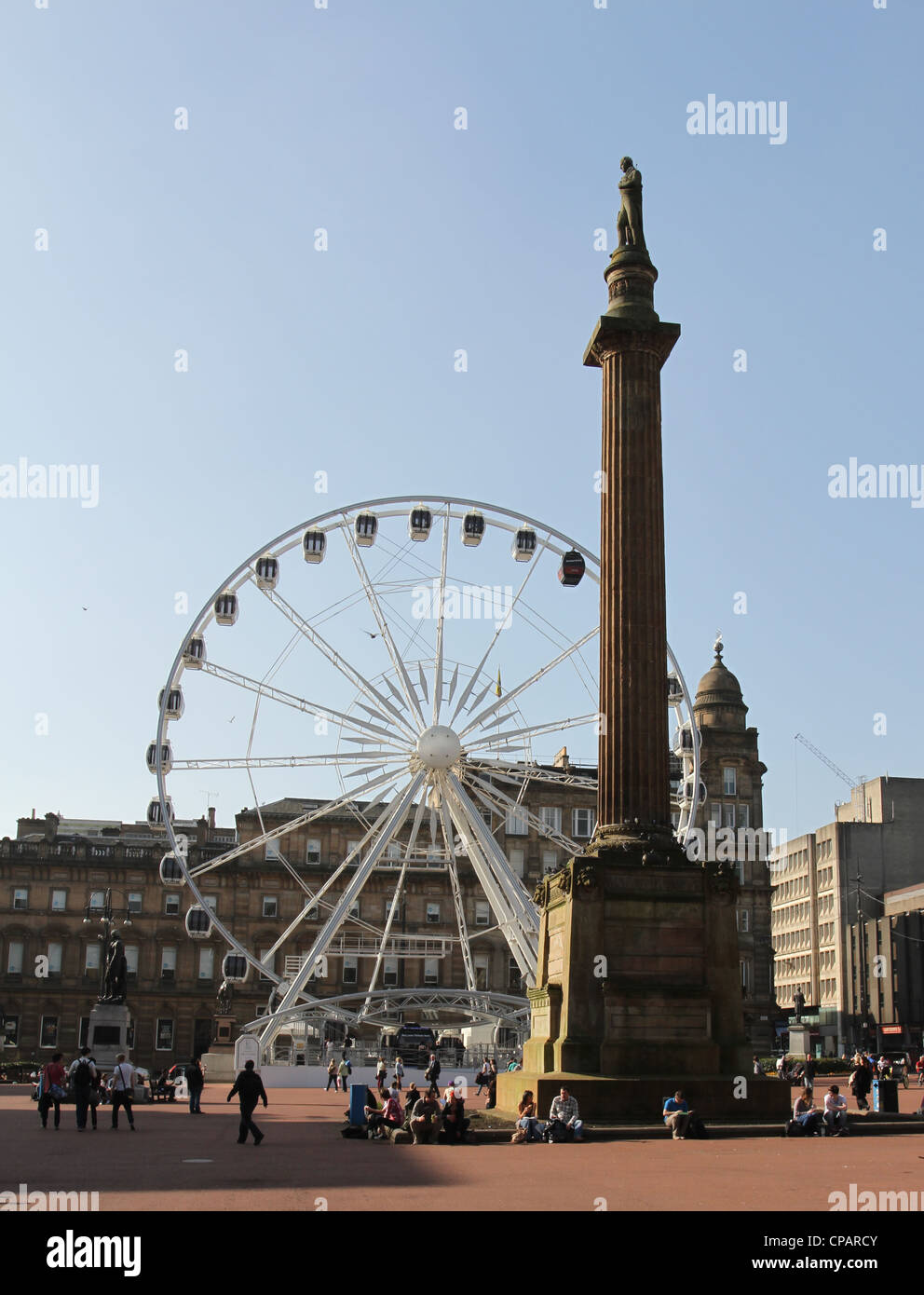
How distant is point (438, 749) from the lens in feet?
165

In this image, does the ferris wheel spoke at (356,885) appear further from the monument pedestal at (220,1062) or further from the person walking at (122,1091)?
the person walking at (122,1091)

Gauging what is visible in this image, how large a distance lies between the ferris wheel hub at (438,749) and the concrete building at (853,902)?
64493 mm

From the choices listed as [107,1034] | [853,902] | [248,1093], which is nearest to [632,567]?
[248,1093]

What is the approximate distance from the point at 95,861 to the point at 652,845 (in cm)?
7098

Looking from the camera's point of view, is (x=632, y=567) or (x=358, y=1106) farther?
(x=632, y=567)

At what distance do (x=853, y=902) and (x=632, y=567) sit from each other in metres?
97.3

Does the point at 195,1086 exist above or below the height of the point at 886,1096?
below

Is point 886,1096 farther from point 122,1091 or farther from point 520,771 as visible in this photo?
point 520,771

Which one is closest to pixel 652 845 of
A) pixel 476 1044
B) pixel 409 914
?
pixel 476 1044

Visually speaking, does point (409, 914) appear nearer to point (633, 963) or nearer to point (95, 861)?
point (95, 861)

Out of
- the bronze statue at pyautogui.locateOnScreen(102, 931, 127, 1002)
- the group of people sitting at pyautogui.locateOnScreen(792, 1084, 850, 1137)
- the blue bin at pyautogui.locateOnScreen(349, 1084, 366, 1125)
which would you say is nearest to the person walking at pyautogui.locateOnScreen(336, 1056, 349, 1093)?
the bronze statue at pyautogui.locateOnScreen(102, 931, 127, 1002)

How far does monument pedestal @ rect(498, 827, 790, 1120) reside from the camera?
2534 centimetres

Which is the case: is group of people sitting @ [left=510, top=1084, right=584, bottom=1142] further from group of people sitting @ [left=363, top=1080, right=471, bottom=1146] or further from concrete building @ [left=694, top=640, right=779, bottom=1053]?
concrete building @ [left=694, top=640, right=779, bottom=1053]

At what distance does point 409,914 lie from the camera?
9306cm
